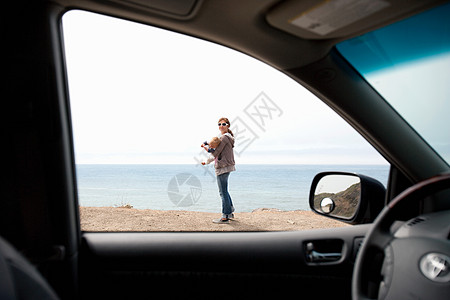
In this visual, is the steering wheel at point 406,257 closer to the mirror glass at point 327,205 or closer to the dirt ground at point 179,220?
the mirror glass at point 327,205

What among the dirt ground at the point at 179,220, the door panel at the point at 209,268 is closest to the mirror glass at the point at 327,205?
the door panel at the point at 209,268

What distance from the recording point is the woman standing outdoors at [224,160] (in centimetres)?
639

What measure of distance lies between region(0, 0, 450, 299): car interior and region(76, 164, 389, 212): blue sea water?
0.24 meters

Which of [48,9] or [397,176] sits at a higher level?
[48,9]

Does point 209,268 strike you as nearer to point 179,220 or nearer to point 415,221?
point 415,221

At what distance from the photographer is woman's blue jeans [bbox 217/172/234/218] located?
619 cm

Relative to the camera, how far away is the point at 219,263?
1966 mm

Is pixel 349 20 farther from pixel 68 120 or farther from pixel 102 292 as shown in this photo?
pixel 102 292

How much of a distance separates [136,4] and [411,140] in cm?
144

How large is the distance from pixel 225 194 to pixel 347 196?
4525 millimetres

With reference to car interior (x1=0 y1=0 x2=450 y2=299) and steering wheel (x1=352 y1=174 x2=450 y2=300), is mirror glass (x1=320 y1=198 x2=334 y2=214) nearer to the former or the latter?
car interior (x1=0 y1=0 x2=450 y2=299)

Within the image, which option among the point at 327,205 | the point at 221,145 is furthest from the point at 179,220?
the point at 327,205

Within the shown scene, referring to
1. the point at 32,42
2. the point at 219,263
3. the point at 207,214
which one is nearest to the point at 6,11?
the point at 32,42

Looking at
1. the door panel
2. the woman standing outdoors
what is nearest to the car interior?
the door panel
